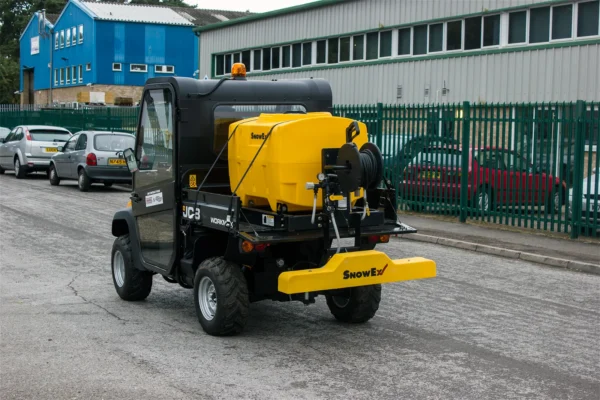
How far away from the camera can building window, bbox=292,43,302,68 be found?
3478cm

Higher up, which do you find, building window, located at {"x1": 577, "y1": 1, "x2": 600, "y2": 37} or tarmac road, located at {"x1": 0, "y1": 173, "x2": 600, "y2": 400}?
building window, located at {"x1": 577, "y1": 1, "x2": 600, "y2": 37}

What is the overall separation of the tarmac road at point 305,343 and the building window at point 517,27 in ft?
48.9

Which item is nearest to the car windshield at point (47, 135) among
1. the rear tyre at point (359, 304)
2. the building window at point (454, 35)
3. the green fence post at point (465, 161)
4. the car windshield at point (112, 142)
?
the car windshield at point (112, 142)

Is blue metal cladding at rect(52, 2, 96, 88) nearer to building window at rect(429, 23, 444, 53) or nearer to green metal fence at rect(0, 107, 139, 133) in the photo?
green metal fence at rect(0, 107, 139, 133)

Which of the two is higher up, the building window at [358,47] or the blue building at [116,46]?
the blue building at [116,46]

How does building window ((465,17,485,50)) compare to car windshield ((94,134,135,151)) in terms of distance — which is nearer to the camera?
car windshield ((94,134,135,151))

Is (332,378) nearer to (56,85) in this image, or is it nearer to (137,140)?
(137,140)

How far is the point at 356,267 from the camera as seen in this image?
6.85 m

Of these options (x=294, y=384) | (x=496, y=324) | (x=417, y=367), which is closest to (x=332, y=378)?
(x=294, y=384)

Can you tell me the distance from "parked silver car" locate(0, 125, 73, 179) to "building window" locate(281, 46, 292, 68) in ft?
36.5

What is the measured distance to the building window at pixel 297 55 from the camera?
3478 cm

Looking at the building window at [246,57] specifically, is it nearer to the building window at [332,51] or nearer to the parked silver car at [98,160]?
the building window at [332,51]

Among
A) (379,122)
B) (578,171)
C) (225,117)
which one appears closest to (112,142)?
(379,122)

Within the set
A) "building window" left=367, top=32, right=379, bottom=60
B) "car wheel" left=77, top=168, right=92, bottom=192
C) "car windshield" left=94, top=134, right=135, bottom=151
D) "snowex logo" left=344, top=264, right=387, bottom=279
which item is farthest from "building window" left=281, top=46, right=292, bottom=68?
"snowex logo" left=344, top=264, right=387, bottom=279
